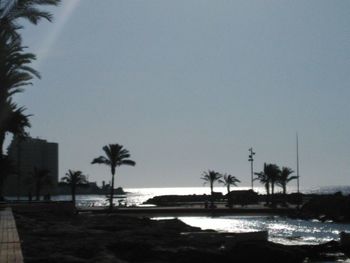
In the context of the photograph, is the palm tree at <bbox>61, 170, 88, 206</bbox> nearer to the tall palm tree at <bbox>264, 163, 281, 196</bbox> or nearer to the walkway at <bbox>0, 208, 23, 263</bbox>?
the tall palm tree at <bbox>264, 163, 281, 196</bbox>

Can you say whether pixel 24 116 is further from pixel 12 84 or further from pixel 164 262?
pixel 164 262

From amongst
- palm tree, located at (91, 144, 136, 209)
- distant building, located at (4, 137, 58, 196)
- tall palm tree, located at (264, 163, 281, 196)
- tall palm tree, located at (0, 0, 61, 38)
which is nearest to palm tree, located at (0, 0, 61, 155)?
tall palm tree, located at (0, 0, 61, 38)

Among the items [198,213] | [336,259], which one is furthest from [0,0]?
[198,213]

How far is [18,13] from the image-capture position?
22.4 metres

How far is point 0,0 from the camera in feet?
69.2

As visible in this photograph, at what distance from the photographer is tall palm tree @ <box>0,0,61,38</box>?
21.6 meters

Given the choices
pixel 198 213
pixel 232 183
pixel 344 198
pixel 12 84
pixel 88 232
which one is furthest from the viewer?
pixel 232 183

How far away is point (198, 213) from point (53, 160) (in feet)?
289

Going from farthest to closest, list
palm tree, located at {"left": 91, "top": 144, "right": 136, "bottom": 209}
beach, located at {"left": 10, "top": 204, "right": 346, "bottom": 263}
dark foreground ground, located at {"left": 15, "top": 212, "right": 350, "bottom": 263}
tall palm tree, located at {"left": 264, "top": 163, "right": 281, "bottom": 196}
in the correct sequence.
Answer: tall palm tree, located at {"left": 264, "top": 163, "right": 281, "bottom": 196} → palm tree, located at {"left": 91, "top": 144, "right": 136, "bottom": 209} → beach, located at {"left": 10, "top": 204, "right": 346, "bottom": 263} → dark foreground ground, located at {"left": 15, "top": 212, "right": 350, "bottom": 263}

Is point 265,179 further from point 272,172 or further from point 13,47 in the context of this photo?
point 13,47

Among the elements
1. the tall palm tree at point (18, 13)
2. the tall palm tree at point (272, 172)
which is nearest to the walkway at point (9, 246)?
the tall palm tree at point (18, 13)

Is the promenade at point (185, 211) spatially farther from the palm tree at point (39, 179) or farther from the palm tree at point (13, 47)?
the palm tree at point (13, 47)

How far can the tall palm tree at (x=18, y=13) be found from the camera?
70.8 ft

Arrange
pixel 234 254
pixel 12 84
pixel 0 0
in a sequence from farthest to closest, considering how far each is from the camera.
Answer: pixel 12 84
pixel 234 254
pixel 0 0
